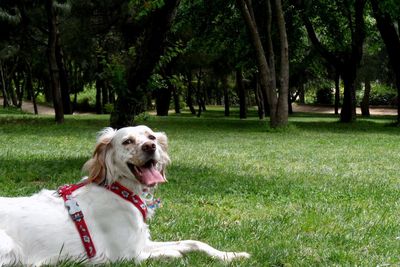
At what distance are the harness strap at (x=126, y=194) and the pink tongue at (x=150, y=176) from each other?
15cm

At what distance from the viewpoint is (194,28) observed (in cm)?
3109

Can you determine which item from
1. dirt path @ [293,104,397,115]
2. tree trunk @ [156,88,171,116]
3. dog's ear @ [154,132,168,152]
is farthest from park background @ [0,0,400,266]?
dirt path @ [293,104,397,115]

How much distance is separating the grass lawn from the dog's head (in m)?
0.69

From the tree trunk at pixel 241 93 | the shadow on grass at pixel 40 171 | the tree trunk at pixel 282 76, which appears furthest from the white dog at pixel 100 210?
the tree trunk at pixel 241 93

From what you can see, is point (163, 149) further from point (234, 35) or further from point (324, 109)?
point (324, 109)

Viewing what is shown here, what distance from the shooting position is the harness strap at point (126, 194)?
427 centimetres

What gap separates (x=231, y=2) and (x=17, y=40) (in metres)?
17.0

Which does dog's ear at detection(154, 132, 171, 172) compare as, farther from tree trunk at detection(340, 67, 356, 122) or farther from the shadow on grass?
tree trunk at detection(340, 67, 356, 122)

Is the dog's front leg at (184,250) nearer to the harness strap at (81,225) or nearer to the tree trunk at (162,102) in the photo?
the harness strap at (81,225)

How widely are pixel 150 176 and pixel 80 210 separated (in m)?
0.57

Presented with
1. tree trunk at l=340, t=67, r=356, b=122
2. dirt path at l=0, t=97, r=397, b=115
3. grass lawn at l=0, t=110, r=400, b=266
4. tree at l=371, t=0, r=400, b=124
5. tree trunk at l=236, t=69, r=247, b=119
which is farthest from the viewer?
dirt path at l=0, t=97, r=397, b=115

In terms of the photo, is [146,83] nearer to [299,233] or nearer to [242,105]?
[299,233]

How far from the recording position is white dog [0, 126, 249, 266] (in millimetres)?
3949

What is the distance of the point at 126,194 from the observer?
427 centimetres
